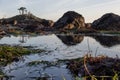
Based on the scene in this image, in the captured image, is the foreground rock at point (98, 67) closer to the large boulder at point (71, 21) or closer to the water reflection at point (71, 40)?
the water reflection at point (71, 40)

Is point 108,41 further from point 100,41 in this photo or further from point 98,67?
point 98,67

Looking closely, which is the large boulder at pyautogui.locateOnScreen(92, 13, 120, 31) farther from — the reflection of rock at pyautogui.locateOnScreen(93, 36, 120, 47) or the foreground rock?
the foreground rock

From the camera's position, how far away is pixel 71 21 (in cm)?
6994

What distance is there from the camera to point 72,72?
41.9 ft

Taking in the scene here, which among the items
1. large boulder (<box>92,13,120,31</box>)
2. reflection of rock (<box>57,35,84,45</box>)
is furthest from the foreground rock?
large boulder (<box>92,13,120,31</box>)

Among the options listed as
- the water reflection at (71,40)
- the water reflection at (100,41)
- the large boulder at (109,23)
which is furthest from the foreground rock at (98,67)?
the large boulder at (109,23)

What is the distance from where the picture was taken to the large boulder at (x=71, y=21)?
225 feet

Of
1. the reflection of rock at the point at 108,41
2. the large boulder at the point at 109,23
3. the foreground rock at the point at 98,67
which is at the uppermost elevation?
the large boulder at the point at 109,23

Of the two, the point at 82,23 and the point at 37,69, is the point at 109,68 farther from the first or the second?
the point at 82,23

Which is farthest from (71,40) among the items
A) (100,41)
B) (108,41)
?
(108,41)

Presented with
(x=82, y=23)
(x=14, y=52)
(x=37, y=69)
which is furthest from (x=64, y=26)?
(x=37, y=69)

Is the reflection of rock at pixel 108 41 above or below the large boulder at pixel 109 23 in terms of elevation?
below

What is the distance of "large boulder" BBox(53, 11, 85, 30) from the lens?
2699 inches

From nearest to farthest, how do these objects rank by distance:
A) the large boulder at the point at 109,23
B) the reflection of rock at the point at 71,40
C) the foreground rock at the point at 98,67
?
the foreground rock at the point at 98,67, the reflection of rock at the point at 71,40, the large boulder at the point at 109,23
